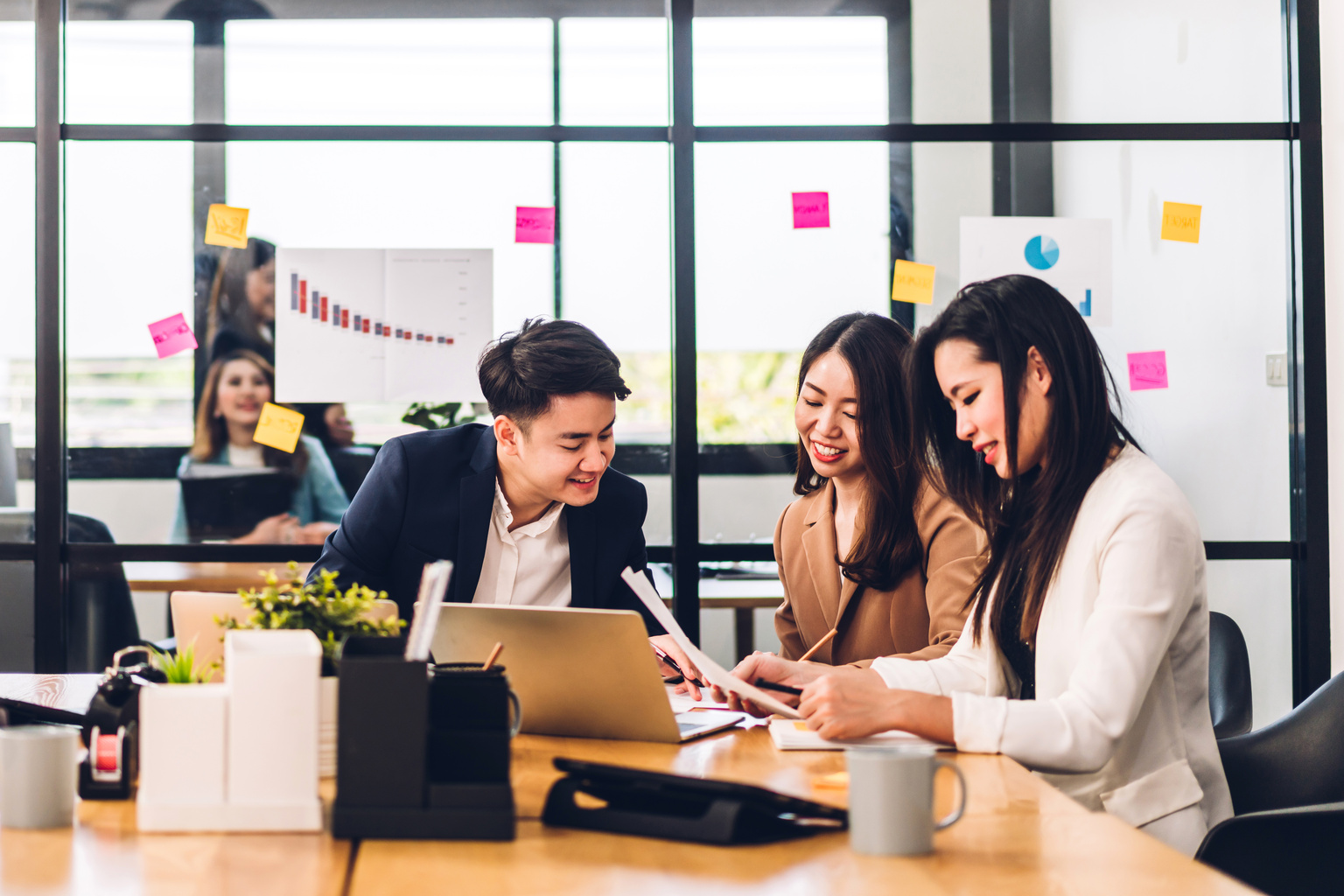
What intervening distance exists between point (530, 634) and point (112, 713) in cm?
48

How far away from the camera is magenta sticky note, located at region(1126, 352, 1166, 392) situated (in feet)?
10.4

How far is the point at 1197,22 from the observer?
3.23m

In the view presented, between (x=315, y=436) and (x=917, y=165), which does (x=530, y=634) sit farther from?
(x=917, y=165)

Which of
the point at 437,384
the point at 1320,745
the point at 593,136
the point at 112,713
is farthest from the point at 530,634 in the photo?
the point at 593,136

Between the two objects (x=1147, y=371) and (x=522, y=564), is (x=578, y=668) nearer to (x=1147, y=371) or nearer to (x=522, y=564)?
(x=522, y=564)

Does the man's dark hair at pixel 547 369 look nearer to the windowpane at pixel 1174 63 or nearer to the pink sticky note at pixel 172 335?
the pink sticky note at pixel 172 335

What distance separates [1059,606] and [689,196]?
1.85 metres

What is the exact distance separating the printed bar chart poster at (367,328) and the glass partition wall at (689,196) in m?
0.06

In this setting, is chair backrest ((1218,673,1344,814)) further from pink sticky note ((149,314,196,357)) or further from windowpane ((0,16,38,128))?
windowpane ((0,16,38,128))

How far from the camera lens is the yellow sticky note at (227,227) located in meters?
3.10

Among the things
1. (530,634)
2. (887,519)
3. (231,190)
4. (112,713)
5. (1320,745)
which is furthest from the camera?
(231,190)

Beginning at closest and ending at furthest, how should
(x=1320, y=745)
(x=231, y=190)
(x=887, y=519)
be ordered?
(x=1320, y=745) → (x=887, y=519) → (x=231, y=190)

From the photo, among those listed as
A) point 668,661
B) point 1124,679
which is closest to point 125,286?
point 668,661

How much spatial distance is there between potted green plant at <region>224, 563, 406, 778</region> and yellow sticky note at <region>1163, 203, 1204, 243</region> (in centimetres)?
271
